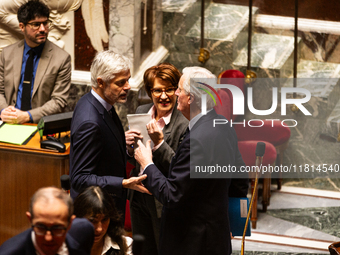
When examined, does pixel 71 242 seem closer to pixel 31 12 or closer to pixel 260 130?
pixel 31 12

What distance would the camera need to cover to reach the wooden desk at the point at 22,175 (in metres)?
3.21

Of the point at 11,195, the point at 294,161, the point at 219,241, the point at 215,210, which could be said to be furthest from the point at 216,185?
the point at 294,161

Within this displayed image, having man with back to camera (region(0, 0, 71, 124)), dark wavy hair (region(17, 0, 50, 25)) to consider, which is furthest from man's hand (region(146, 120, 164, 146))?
dark wavy hair (region(17, 0, 50, 25))

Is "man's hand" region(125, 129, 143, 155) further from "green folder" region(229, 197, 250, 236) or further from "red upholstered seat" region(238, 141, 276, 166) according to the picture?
"red upholstered seat" region(238, 141, 276, 166)

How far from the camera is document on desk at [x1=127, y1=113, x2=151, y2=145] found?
2.67 meters

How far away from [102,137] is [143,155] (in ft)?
0.73

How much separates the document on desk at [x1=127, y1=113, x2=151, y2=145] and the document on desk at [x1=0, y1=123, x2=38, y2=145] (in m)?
1.00

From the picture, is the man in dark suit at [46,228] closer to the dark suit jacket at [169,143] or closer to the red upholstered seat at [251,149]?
the dark suit jacket at [169,143]

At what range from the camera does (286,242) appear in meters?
3.87

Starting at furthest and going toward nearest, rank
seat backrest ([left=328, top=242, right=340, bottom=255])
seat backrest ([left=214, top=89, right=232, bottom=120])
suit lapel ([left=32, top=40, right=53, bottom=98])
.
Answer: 1. seat backrest ([left=214, top=89, right=232, bottom=120])
2. suit lapel ([left=32, top=40, right=53, bottom=98])
3. seat backrest ([left=328, top=242, right=340, bottom=255])

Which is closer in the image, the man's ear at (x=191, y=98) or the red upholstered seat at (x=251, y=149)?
the man's ear at (x=191, y=98)

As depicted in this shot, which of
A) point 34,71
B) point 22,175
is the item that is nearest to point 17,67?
point 34,71

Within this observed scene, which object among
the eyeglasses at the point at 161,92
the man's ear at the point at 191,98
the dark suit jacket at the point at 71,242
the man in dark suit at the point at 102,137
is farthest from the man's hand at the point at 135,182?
the dark suit jacket at the point at 71,242

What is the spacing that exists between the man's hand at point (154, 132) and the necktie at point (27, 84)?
1.77 metres
